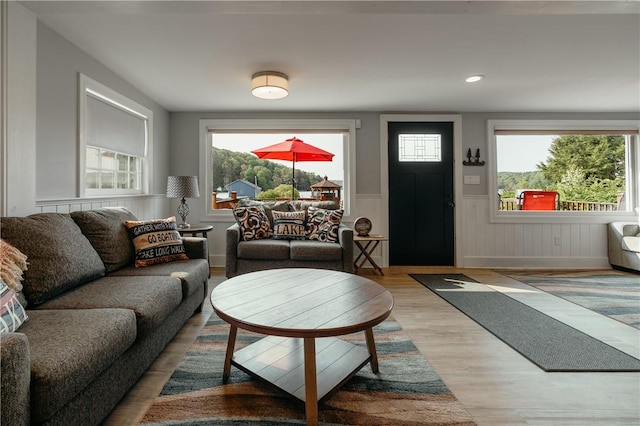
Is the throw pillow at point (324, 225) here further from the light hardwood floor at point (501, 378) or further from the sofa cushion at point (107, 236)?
the sofa cushion at point (107, 236)

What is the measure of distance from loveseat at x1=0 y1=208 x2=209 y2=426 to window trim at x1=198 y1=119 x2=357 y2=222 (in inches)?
76.6

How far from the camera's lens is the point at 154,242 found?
2365 millimetres

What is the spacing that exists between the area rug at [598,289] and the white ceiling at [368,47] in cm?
222

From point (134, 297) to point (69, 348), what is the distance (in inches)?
21.3

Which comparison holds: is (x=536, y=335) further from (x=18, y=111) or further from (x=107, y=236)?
(x=18, y=111)

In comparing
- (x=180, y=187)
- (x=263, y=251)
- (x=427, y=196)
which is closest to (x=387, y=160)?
(x=427, y=196)

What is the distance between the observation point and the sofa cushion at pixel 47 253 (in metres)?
1.50

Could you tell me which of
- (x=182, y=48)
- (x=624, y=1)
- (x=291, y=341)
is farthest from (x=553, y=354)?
(x=182, y=48)

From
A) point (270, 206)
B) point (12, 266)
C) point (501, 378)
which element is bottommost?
point (501, 378)

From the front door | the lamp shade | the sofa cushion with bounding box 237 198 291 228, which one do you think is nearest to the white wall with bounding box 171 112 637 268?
the front door

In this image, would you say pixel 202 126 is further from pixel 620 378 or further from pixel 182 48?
pixel 620 378

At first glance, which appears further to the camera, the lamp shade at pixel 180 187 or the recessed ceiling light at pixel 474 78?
the lamp shade at pixel 180 187

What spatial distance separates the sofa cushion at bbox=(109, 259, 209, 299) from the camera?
206 cm

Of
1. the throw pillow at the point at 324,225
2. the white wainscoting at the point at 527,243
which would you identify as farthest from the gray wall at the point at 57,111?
the white wainscoting at the point at 527,243
